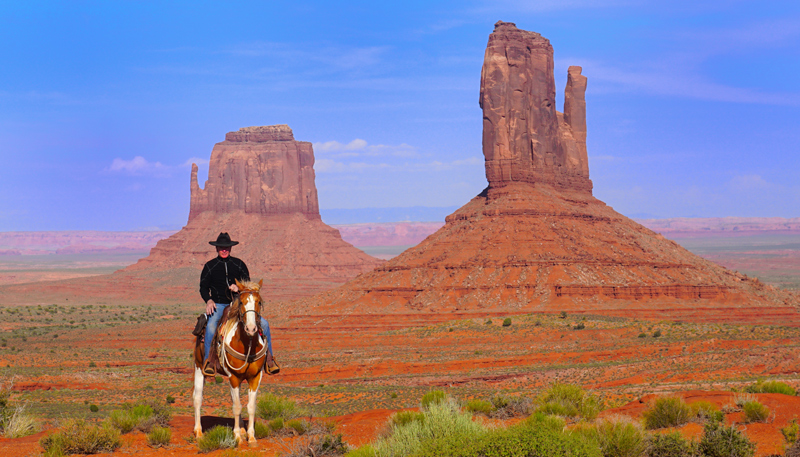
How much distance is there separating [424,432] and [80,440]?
5.09 meters

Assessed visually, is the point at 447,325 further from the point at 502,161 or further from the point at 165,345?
the point at 502,161

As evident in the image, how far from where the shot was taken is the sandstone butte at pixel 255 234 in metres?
125

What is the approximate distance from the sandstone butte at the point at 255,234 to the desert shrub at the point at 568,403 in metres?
103

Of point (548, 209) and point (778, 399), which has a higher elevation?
point (548, 209)

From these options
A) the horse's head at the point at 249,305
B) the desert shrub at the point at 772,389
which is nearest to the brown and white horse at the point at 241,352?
the horse's head at the point at 249,305

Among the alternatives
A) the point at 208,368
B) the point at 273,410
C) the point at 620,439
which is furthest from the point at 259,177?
the point at 620,439

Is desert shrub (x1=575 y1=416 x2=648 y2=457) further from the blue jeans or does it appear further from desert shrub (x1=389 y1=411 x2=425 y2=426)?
the blue jeans

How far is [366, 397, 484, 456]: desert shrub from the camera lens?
9867mm

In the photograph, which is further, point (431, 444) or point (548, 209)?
point (548, 209)

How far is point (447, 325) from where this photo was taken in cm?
5584

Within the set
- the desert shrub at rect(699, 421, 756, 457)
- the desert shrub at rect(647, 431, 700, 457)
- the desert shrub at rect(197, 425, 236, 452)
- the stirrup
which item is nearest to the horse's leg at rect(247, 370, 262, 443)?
the desert shrub at rect(197, 425, 236, 452)

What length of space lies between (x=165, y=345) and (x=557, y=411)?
4519cm

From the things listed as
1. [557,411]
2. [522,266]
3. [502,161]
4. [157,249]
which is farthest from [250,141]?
[557,411]

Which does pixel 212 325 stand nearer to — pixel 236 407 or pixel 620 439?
pixel 236 407
